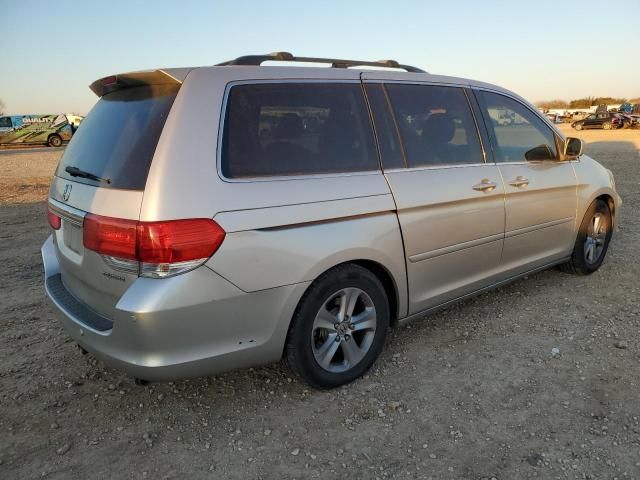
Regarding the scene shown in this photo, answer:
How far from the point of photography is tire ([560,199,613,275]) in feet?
14.2

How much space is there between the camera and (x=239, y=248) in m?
2.23

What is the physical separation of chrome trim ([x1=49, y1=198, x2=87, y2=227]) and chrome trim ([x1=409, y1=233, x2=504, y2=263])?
1851mm

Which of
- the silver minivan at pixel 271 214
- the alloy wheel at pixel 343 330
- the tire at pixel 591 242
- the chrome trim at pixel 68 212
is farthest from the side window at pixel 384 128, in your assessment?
the tire at pixel 591 242

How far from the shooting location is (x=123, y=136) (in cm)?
240

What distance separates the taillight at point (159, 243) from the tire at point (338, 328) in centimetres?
66

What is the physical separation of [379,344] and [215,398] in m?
1.04

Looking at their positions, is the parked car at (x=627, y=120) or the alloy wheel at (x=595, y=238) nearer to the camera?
the alloy wheel at (x=595, y=238)

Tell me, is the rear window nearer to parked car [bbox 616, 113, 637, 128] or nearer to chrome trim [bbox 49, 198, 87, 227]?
chrome trim [bbox 49, 198, 87, 227]

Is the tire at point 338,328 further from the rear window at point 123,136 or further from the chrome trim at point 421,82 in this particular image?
the chrome trim at point 421,82

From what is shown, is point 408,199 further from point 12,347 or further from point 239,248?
point 12,347

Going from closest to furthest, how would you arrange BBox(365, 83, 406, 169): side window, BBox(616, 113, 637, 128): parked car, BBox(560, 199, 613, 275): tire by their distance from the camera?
BBox(365, 83, 406, 169): side window
BBox(560, 199, 613, 275): tire
BBox(616, 113, 637, 128): parked car

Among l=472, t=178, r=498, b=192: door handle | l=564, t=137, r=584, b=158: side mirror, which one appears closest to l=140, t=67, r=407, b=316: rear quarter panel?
l=472, t=178, r=498, b=192: door handle

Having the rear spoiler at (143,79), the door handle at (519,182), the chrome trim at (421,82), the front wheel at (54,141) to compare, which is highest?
the chrome trim at (421,82)

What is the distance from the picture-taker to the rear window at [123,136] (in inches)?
87.6
